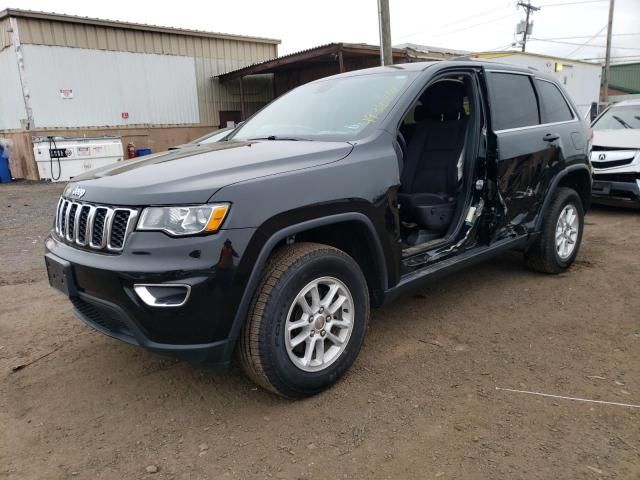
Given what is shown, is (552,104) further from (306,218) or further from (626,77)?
(626,77)

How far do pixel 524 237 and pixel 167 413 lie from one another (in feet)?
10.2

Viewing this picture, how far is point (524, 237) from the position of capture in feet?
13.9

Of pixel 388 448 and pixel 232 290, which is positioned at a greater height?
pixel 232 290

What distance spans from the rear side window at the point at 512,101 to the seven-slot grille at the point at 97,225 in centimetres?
280

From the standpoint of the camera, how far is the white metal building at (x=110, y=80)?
14391 millimetres

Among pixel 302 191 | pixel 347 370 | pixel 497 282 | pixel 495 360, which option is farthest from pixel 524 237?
pixel 302 191

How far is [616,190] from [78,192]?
7140 mm

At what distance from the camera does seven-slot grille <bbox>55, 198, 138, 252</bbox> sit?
238 cm

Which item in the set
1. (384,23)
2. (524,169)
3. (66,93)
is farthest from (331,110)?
(66,93)

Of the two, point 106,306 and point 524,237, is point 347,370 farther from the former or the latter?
point 524,237

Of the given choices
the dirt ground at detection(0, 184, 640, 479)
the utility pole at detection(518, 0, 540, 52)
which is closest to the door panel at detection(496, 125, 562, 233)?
the dirt ground at detection(0, 184, 640, 479)

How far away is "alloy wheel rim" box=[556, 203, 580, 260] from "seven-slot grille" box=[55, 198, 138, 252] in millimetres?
3735

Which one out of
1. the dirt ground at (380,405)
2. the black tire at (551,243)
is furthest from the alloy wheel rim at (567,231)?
the dirt ground at (380,405)

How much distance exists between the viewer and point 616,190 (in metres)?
7.21
